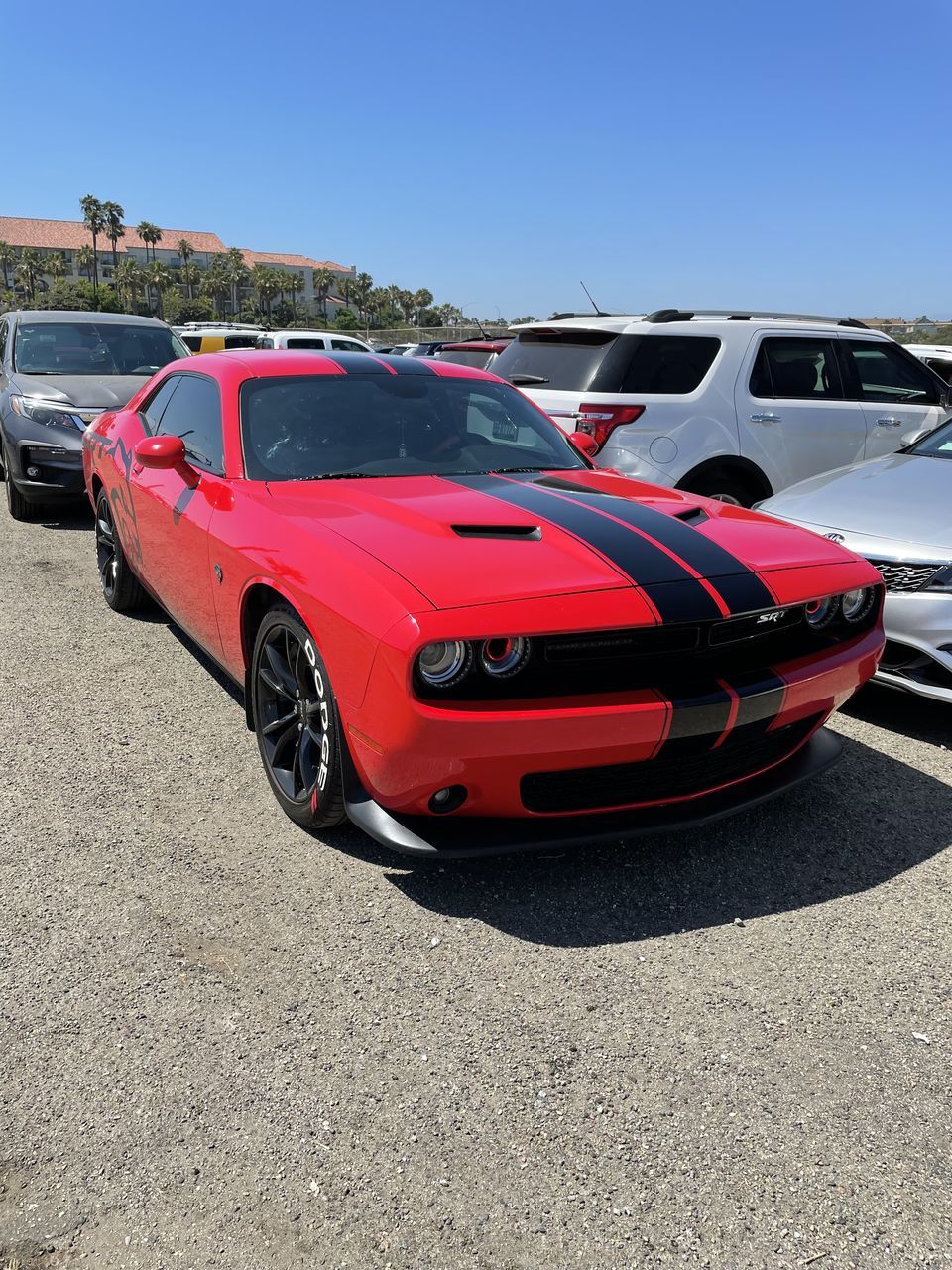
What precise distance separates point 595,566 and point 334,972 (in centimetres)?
130

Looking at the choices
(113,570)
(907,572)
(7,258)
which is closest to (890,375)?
(907,572)

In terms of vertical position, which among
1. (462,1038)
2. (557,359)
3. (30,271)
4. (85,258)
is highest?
(85,258)

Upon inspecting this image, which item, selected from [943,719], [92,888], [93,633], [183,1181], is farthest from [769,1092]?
[93,633]

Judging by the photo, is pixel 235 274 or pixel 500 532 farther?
pixel 235 274

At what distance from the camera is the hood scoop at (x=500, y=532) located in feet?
9.53

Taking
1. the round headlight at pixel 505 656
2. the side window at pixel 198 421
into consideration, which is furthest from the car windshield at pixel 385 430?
the round headlight at pixel 505 656

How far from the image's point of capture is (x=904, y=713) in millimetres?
4555

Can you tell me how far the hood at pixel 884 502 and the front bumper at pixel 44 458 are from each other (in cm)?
580

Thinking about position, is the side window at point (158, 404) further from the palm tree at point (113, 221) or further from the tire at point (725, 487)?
the palm tree at point (113, 221)

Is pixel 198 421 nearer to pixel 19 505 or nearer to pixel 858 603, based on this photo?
pixel 858 603

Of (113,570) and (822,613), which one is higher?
(822,613)

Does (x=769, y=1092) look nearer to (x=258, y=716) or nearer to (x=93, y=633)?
(x=258, y=716)

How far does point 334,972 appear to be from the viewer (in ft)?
8.39

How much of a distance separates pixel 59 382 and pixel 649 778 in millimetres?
7689
